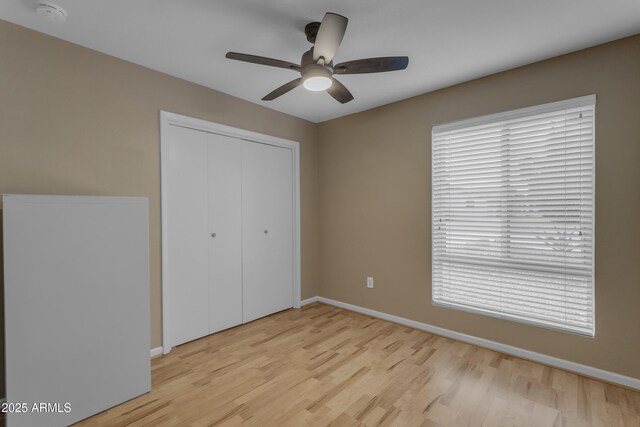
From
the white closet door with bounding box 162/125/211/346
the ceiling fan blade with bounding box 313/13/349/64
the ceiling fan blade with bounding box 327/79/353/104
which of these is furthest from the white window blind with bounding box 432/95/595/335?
the white closet door with bounding box 162/125/211/346

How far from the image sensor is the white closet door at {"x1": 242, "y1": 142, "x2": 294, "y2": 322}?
3.35m

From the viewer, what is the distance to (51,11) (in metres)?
1.75

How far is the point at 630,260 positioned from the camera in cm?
206

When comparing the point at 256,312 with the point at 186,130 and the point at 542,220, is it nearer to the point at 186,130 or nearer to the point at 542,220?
the point at 186,130

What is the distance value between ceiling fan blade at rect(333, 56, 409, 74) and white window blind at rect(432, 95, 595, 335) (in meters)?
1.31

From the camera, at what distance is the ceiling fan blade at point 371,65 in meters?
1.81

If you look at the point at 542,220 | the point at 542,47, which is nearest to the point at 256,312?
the point at 542,220

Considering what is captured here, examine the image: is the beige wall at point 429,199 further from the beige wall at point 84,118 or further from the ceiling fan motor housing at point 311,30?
the beige wall at point 84,118

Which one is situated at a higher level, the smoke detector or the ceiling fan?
the smoke detector

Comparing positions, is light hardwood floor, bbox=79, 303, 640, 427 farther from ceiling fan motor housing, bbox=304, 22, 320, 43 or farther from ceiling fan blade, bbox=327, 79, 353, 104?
ceiling fan motor housing, bbox=304, 22, 320, 43

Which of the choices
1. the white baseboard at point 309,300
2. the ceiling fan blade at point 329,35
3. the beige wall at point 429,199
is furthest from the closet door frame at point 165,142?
the white baseboard at point 309,300

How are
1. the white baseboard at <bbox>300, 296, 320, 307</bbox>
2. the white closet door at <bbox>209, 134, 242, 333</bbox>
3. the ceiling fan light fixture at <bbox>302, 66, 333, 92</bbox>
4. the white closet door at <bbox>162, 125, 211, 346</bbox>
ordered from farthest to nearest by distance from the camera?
the white baseboard at <bbox>300, 296, 320, 307</bbox>, the white closet door at <bbox>209, 134, 242, 333</bbox>, the white closet door at <bbox>162, 125, 211, 346</bbox>, the ceiling fan light fixture at <bbox>302, 66, 333, 92</bbox>

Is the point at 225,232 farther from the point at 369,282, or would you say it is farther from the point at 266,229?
the point at 369,282

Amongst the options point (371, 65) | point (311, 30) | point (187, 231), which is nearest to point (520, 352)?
point (371, 65)
